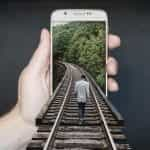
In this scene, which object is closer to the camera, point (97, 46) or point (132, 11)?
point (97, 46)

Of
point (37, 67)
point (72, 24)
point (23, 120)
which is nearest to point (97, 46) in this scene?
point (72, 24)

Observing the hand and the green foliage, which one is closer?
the green foliage

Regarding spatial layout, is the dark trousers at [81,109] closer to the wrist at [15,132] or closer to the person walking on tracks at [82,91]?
the person walking on tracks at [82,91]

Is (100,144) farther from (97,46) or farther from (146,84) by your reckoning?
(146,84)

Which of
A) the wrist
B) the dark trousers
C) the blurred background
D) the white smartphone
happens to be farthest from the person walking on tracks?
the blurred background

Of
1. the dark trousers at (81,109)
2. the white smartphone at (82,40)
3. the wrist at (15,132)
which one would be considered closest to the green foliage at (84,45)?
the white smartphone at (82,40)

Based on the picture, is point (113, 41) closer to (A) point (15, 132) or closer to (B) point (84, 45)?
(B) point (84, 45)

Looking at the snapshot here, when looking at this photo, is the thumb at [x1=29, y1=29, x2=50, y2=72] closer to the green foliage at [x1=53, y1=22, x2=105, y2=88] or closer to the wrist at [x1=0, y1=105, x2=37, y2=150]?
the green foliage at [x1=53, y1=22, x2=105, y2=88]
